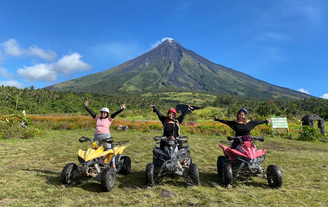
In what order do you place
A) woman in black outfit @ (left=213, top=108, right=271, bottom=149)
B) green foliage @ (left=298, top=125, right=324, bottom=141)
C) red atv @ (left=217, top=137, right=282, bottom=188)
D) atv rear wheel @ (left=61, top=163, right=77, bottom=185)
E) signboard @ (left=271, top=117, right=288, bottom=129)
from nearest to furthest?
red atv @ (left=217, top=137, right=282, bottom=188) < atv rear wheel @ (left=61, top=163, right=77, bottom=185) < woman in black outfit @ (left=213, top=108, right=271, bottom=149) < green foliage @ (left=298, top=125, right=324, bottom=141) < signboard @ (left=271, top=117, right=288, bottom=129)

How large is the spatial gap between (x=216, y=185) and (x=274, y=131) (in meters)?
13.3

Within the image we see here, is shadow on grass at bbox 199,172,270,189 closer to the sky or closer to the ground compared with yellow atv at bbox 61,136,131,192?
closer to the ground

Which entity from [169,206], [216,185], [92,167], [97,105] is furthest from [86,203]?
[97,105]

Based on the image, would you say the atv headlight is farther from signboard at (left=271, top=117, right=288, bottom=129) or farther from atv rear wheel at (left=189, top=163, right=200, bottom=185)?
signboard at (left=271, top=117, right=288, bottom=129)

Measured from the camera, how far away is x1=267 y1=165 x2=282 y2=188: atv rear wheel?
14.6ft

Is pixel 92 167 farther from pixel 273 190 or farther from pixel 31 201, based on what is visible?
pixel 273 190

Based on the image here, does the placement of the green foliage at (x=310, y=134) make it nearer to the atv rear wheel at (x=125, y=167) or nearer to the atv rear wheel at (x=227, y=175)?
the atv rear wheel at (x=227, y=175)

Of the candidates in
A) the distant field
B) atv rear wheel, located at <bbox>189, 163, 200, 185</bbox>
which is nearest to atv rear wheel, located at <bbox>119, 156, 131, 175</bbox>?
atv rear wheel, located at <bbox>189, 163, 200, 185</bbox>

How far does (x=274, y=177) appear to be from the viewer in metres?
4.48

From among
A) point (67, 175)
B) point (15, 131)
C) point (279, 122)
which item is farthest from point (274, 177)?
point (15, 131)

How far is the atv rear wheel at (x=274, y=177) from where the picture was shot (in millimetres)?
4461

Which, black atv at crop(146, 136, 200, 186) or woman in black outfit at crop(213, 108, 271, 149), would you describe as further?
woman in black outfit at crop(213, 108, 271, 149)

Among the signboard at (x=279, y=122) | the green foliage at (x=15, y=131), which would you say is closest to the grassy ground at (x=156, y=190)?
the green foliage at (x=15, y=131)

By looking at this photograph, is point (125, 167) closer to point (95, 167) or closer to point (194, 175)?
point (95, 167)
